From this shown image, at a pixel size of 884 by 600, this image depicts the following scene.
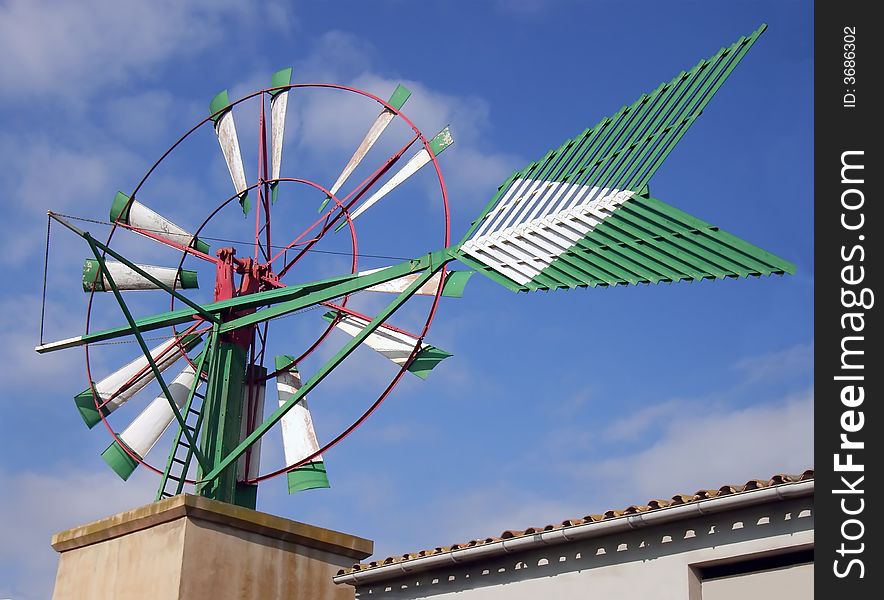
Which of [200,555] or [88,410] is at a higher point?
[88,410]

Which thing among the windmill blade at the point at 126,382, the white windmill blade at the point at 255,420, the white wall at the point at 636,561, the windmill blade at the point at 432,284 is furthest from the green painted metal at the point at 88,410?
the white wall at the point at 636,561

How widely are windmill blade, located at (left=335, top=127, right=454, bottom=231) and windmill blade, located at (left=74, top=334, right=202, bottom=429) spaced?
2495mm

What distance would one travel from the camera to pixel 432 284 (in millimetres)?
13047

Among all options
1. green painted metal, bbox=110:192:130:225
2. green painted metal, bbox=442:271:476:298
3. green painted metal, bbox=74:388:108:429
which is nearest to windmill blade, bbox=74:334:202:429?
green painted metal, bbox=74:388:108:429

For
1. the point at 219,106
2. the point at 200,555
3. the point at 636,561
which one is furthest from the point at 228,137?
the point at 636,561

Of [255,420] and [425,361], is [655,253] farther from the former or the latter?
[255,420]

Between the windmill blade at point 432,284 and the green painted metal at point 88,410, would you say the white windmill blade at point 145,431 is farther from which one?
the windmill blade at point 432,284

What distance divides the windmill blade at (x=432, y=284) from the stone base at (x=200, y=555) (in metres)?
2.66

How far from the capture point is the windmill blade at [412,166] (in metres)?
13.9

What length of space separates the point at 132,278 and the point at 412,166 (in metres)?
3.82

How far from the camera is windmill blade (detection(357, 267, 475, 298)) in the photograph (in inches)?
499
